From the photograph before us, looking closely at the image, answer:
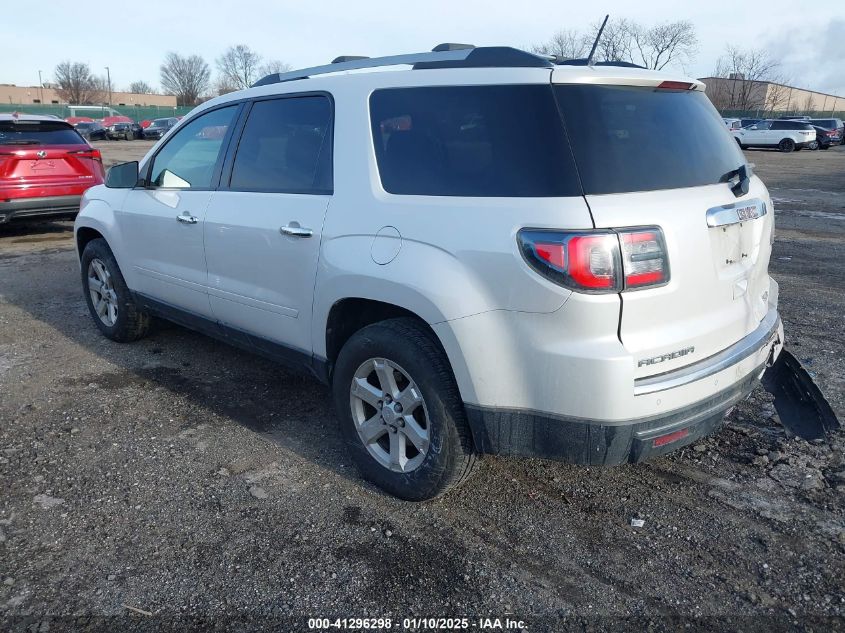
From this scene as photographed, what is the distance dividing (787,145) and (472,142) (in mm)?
37904

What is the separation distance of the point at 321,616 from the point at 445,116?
204 cm

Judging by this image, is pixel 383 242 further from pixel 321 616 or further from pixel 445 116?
pixel 321 616

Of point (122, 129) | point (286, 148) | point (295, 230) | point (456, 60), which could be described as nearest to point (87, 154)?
point (286, 148)

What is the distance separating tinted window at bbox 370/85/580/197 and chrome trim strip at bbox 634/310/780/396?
0.75 metres

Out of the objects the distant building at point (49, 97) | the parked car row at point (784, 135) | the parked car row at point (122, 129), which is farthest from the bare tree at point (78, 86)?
the parked car row at point (784, 135)

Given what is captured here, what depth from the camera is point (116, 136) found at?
136 ft

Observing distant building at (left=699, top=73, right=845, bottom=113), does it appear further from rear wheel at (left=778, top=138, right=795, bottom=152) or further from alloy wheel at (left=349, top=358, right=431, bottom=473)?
alloy wheel at (left=349, top=358, right=431, bottom=473)

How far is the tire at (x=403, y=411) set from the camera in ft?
9.29

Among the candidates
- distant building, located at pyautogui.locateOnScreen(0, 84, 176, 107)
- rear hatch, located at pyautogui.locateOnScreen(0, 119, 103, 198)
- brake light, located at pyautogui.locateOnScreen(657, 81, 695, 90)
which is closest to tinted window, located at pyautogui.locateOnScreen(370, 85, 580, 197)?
brake light, located at pyautogui.locateOnScreen(657, 81, 695, 90)

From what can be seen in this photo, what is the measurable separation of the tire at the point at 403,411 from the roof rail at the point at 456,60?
3.69ft

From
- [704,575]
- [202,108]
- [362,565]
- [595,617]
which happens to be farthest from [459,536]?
[202,108]

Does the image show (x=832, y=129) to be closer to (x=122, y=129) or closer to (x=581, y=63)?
(x=122, y=129)

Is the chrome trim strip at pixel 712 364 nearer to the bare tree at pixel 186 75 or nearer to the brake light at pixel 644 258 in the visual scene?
the brake light at pixel 644 258

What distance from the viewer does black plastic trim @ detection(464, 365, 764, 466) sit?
8.32 ft
